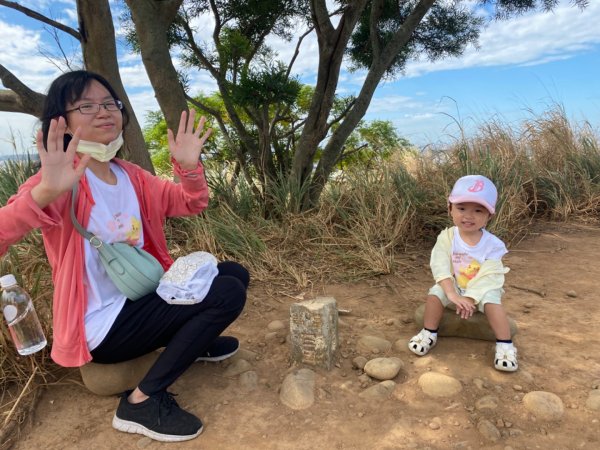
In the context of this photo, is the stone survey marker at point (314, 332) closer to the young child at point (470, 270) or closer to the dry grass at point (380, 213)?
the young child at point (470, 270)

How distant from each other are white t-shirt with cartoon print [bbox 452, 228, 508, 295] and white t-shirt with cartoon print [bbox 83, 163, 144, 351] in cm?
166

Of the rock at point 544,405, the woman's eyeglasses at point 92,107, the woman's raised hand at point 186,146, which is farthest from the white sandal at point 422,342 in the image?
the woman's eyeglasses at point 92,107

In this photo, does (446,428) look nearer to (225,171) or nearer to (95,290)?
(95,290)

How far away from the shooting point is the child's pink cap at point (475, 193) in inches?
92.4

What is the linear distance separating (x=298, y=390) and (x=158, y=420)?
62cm

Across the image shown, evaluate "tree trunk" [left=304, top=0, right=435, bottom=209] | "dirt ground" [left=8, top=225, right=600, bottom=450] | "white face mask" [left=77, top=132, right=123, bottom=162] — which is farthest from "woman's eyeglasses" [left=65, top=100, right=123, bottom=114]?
"tree trunk" [left=304, top=0, right=435, bottom=209]

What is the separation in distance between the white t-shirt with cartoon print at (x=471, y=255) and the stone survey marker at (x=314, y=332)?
0.72 metres

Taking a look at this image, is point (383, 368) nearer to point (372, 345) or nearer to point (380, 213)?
point (372, 345)

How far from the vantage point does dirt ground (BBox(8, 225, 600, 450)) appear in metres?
1.85

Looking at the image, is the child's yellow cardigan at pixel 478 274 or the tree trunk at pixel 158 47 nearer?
the child's yellow cardigan at pixel 478 274

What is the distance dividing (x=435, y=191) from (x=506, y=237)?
0.78m

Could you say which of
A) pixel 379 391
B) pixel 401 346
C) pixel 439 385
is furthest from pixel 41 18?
pixel 439 385

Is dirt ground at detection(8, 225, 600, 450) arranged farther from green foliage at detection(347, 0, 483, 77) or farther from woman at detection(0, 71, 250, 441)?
green foliage at detection(347, 0, 483, 77)

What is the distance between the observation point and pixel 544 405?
194 centimetres
